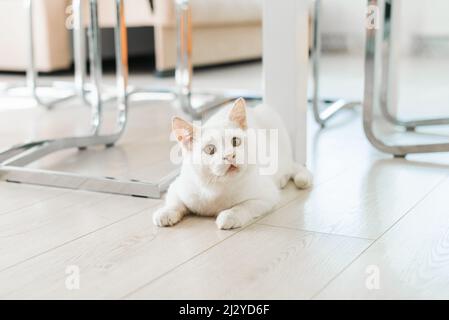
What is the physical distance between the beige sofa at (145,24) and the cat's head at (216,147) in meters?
2.35

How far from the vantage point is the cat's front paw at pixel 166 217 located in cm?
126

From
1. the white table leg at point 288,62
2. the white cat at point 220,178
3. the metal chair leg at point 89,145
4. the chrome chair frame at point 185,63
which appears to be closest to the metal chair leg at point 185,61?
the chrome chair frame at point 185,63

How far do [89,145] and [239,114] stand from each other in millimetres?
831

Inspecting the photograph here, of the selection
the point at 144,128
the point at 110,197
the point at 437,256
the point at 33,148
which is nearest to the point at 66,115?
the point at 144,128

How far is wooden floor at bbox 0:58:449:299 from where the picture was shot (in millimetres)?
959

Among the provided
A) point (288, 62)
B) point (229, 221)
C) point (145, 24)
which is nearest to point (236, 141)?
point (229, 221)

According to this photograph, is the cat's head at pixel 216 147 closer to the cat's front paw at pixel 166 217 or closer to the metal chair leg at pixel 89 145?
the cat's front paw at pixel 166 217

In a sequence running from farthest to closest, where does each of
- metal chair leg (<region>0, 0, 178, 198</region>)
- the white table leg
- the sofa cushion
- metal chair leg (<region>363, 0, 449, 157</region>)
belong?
the sofa cushion → metal chair leg (<region>363, 0, 449, 157</region>) → the white table leg → metal chair leg (<region>0, 0, 178, 198</region>)

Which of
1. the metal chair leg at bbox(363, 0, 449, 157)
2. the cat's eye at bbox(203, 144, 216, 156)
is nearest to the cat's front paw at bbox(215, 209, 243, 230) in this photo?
the cat's eye at bbox(203, 144, 216, 156)

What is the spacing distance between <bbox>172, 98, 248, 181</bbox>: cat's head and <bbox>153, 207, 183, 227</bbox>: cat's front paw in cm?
11

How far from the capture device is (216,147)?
3.91 ft

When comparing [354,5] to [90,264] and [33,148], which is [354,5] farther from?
[90,264]

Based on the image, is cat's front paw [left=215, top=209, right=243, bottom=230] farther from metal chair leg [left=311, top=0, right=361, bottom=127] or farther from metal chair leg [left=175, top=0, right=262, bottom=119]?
metal chair leg [left=175, top=0, right=262, bottom=119]

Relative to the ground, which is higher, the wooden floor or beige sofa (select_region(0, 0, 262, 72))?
beige sofa (select_region(0, 0, 262, 72))
